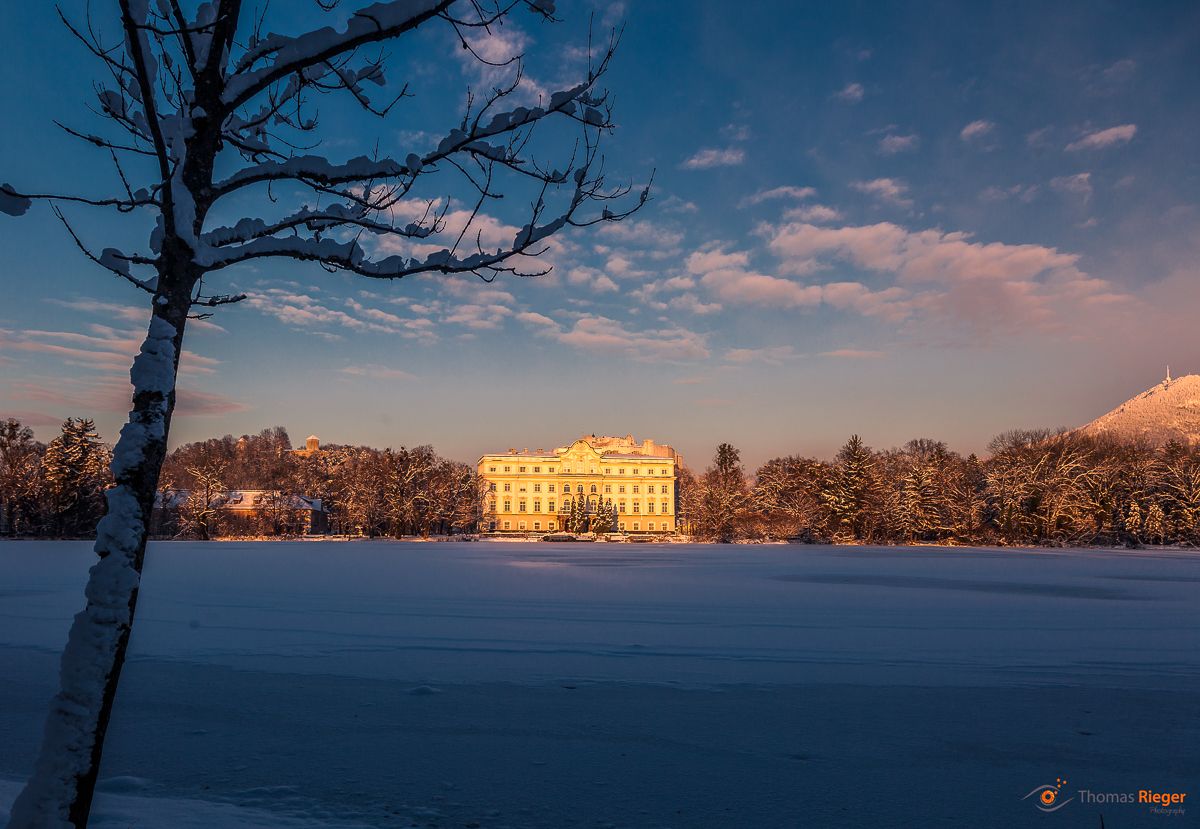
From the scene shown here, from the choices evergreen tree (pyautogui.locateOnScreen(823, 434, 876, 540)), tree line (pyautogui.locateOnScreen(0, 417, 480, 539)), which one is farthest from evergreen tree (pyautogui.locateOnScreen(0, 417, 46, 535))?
evergreen tree (pyautogui.locateOnScreen(823, 434, 876, 540))

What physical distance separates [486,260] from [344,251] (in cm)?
64

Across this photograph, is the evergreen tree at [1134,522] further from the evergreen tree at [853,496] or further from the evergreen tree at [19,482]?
the evergreen tree at [19,482]

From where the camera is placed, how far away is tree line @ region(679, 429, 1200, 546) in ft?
170

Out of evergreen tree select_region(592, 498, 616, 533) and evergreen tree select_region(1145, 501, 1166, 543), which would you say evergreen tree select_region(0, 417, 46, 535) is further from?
evergreen tree select_region(1145, 501, 1166, 543)

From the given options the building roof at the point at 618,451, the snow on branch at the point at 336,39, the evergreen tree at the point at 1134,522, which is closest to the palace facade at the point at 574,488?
the building roof at the point at 618,451

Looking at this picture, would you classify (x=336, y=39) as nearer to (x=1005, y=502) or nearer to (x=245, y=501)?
(x=1005, y=502)

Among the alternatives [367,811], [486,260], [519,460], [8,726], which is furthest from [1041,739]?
[519,460]

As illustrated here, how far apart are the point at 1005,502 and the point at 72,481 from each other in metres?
64.6

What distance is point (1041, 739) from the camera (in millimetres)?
4867

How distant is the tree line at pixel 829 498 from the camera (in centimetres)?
4953

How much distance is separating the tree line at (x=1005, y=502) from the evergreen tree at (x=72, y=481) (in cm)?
4696

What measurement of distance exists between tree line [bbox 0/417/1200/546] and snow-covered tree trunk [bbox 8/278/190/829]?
55811 millimetres

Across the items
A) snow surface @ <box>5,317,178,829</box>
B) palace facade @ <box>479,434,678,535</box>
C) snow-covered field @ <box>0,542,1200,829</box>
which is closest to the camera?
snow surface @ <box>5,317,178,829</box>

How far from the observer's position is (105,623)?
2.54m
